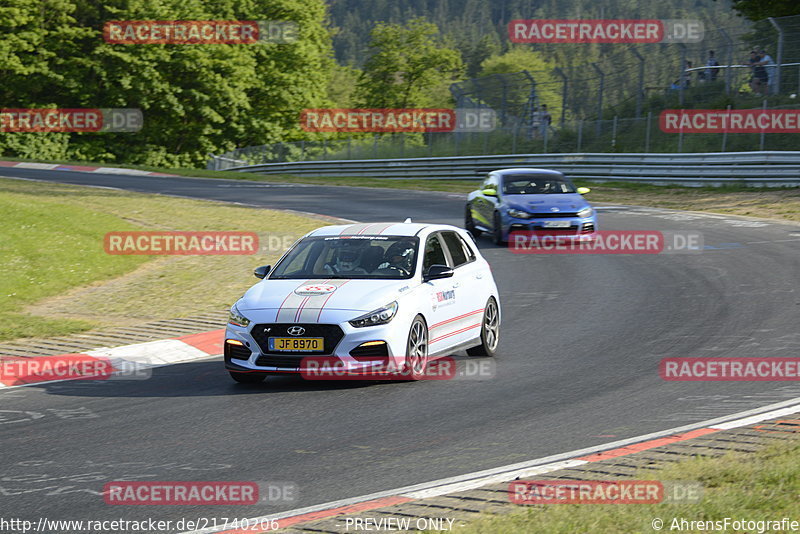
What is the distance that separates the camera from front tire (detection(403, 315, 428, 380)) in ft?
31.8

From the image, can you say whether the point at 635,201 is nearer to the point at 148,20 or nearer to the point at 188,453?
the point at 188,453

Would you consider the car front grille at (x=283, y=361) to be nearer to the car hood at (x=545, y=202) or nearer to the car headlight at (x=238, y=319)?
the car headlight at (x=238, y=319)

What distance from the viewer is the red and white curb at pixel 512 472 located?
19.1 feet

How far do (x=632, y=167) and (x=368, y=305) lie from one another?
88.8 feet

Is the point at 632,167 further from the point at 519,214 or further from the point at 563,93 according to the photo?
the point at 519,214

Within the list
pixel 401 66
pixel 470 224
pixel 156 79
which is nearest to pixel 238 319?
pixel 470 224

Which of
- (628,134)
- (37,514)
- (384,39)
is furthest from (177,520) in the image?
(384,39)

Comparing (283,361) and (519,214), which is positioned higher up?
(519,214)

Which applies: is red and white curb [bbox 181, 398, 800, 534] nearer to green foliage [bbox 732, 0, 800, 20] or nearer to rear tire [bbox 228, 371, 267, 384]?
rear tire [bbox 228, 371, 267, 384]

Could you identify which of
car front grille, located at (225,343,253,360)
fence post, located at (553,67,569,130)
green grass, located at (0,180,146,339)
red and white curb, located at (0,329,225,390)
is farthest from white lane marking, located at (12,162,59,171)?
car front grille, located at (225,343,253,360)

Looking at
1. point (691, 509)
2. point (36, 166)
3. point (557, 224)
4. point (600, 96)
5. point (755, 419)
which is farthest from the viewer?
point (36, 166)

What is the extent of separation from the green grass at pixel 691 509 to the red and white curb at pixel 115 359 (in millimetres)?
6136

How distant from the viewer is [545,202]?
69.9ft

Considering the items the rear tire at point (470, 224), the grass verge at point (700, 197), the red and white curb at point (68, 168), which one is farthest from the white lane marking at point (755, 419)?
the red and white curb at point (68, 168)
